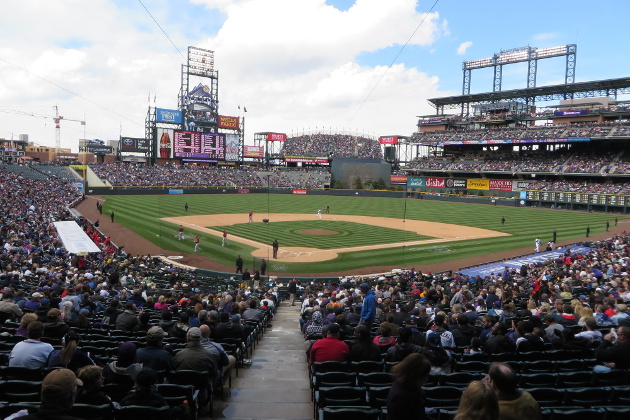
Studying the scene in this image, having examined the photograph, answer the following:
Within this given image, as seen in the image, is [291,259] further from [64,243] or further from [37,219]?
[37,219]

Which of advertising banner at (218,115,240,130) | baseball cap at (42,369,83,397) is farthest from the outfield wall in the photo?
baseball cap at (42,369,83,397)

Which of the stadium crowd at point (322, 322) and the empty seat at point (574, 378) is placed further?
the empty seat at point (574, 378)

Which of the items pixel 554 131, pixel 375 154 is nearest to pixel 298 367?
pixel 554 131

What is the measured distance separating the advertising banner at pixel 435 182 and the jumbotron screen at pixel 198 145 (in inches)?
1807

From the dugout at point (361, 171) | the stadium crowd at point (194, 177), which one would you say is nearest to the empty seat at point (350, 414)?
the stadium crowd at point (194, 177)

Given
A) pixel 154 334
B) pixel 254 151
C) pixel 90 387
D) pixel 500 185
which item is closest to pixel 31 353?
pixel 154 334

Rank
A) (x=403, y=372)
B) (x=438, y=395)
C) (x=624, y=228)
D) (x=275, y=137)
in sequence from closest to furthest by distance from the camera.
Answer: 1. (x=403, y=372)
2. (x=438, y=395)
3. (x=624, y=228)
4. (x=275, y=137)

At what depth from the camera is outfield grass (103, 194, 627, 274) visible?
29109 mm

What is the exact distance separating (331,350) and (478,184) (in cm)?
8532

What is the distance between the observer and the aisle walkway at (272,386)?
21.0 feet

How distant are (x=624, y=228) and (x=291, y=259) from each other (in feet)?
→ 122

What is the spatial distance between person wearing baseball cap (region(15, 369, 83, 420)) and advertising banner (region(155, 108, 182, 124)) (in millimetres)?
93466

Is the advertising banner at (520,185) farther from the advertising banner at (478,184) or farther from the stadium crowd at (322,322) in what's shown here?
the stadium crowd at (322,322)

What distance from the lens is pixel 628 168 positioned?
66438mm
